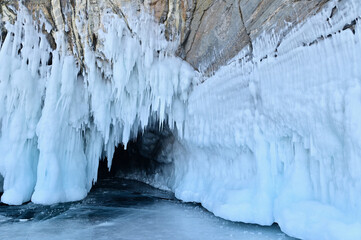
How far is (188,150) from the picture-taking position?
391 inches

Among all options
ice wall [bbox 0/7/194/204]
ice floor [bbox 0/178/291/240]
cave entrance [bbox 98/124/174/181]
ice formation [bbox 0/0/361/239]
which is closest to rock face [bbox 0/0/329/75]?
ice formation [bbox 0/0/361/239]

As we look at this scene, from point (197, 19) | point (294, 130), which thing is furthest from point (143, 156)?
point (294, 130)

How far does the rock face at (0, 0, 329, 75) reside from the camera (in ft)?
18.5

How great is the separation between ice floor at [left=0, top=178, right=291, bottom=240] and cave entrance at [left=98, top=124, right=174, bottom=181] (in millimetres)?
3349

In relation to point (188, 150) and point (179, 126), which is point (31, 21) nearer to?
point (179, 126)

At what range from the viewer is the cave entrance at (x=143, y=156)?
12444 mm

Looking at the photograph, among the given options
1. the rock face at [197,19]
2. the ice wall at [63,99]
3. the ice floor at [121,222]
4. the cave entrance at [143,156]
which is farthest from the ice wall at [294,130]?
the cave entrance at [143,156]

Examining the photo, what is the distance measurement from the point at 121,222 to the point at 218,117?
3509 millimetres

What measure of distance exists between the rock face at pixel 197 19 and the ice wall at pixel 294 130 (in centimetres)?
30

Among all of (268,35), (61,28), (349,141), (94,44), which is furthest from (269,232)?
(61,28)

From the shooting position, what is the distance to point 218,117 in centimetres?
767

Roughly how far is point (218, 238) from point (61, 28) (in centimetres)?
765

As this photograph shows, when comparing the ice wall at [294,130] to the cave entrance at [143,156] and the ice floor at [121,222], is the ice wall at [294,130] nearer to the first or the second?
the ice floor at [121,222]

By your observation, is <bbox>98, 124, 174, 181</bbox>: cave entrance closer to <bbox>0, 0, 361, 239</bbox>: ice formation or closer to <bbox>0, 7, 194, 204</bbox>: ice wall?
<bbox>0, 0, 361, 239</bbox>: ice formation
